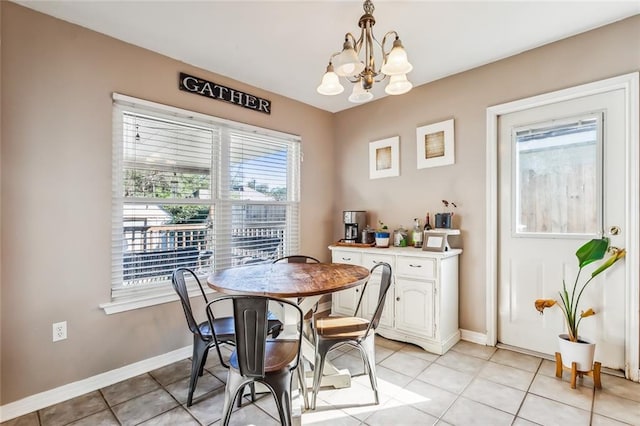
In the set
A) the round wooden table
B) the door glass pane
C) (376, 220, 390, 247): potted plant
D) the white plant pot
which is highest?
the door glass pane

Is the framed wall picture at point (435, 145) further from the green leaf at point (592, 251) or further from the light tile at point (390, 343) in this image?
the light tile at point (390, 343)

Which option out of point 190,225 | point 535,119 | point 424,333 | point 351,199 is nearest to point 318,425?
point 424,333

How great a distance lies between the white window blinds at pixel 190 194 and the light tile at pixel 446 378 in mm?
1906

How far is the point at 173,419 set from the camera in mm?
1868

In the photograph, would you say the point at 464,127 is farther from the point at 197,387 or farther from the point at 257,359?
the point at 197,387

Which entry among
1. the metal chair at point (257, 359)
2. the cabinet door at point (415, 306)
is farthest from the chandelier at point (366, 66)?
the cabinet door at point (415, 306)

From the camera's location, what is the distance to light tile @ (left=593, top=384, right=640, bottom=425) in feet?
5.96

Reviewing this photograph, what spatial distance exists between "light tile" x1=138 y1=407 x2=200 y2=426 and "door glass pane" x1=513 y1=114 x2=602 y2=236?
9.67 feet

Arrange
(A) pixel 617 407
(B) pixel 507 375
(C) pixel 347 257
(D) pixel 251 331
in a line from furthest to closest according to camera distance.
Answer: (C) pixel 347 257 < (B) pixel 507 375 < (A) pixel 617 407 < (D) pixel 251 331

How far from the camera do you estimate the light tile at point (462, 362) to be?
2.45 metres

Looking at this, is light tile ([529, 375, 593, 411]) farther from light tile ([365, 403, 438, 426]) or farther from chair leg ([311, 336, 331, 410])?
chair leg ([311, 336, 331, 410])

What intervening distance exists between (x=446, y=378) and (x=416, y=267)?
0.92m

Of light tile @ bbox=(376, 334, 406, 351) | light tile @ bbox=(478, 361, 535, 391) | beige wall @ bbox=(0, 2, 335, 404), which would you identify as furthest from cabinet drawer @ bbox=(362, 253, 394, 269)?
beige wall @ bbox=(0, 2, 335, 404)

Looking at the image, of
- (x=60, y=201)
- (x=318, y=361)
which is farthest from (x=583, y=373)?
(x=60, y=201)
